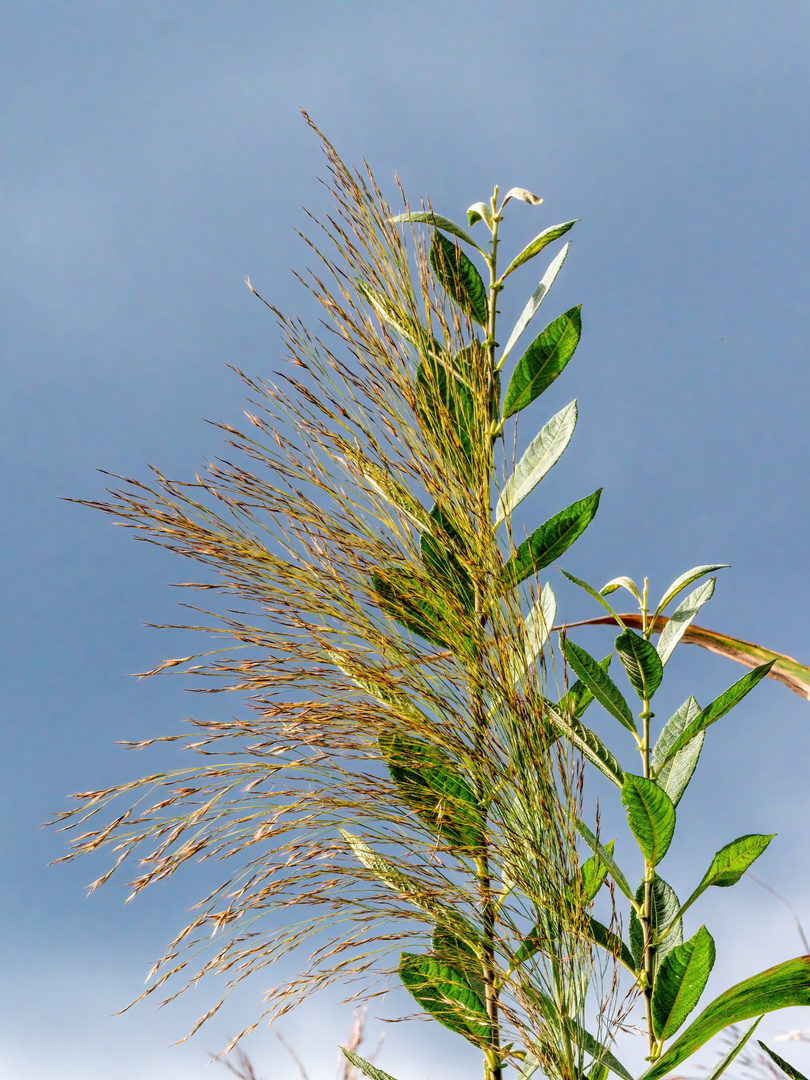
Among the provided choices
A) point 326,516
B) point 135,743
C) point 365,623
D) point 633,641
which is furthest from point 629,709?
point 135,743

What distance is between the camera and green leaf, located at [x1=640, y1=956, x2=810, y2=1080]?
1163 mm

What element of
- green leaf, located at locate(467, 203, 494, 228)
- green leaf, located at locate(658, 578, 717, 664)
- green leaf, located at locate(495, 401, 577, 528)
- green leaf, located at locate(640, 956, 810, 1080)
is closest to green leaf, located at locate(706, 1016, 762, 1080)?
green leaf, located at locate(640, 956, 810, 1080)

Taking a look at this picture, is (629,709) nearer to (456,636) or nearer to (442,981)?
(456,636)

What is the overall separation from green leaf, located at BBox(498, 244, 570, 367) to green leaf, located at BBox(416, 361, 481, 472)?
A: 258 mm

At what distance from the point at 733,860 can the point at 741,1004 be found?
0.20m

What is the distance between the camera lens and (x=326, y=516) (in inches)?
50.8

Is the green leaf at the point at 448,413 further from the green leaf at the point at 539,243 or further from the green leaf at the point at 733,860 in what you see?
the green leaf at the point at 733,860

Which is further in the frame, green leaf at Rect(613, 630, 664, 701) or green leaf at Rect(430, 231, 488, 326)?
green leaf at Rect(430, 231, 488, 326)

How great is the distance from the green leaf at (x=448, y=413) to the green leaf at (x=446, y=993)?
0.74 meters

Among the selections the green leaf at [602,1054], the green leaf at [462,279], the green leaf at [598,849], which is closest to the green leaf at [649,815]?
the green leaf at [598,849]

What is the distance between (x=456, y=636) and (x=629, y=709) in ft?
1.23

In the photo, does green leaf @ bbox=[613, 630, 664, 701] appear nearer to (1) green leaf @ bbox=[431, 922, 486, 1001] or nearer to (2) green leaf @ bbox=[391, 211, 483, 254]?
(1) green leaf @ bbox=[431, 922, 486, 1001]

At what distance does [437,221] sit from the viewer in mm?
1622

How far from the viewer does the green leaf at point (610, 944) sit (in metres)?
1.28
